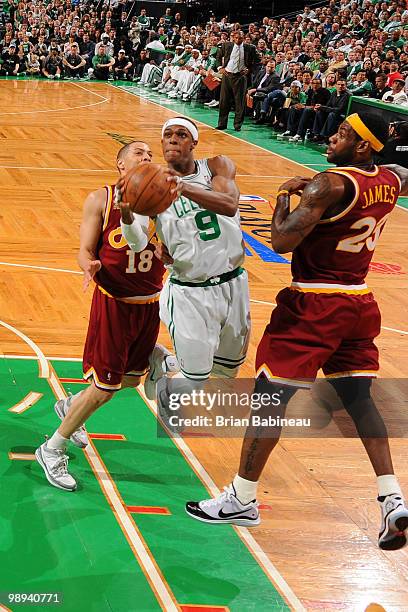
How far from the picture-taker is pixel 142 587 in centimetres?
443

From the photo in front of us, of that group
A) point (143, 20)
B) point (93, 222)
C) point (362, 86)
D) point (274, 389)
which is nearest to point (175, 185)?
point (93, 222)

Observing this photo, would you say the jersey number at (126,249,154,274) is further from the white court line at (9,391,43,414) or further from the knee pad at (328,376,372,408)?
the white court line at (9,391,43,414)

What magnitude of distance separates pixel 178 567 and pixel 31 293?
4.46m

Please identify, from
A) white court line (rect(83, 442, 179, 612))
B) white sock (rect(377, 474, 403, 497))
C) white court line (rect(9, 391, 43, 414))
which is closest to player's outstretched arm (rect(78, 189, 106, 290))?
white court line (rect(83, 442, 179, 612))

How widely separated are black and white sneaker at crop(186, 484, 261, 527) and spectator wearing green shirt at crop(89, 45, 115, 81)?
2670 cm

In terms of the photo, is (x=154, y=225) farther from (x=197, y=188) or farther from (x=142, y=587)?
(x=142, y=587)

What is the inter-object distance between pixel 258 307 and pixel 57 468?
376cm

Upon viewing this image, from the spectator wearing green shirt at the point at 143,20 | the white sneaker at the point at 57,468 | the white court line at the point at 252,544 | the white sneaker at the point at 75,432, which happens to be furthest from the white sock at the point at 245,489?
the spectator wearing green shirt at the point at 143,20

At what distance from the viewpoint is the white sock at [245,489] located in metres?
4.90

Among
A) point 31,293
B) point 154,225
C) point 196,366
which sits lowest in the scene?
point 31,293

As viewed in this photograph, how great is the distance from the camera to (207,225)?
5.12 m

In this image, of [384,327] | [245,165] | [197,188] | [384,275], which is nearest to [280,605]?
[197,188]

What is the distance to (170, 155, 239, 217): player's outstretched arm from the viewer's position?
471 centimetres

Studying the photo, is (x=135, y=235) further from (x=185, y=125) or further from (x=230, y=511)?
(x=230, y=511)
